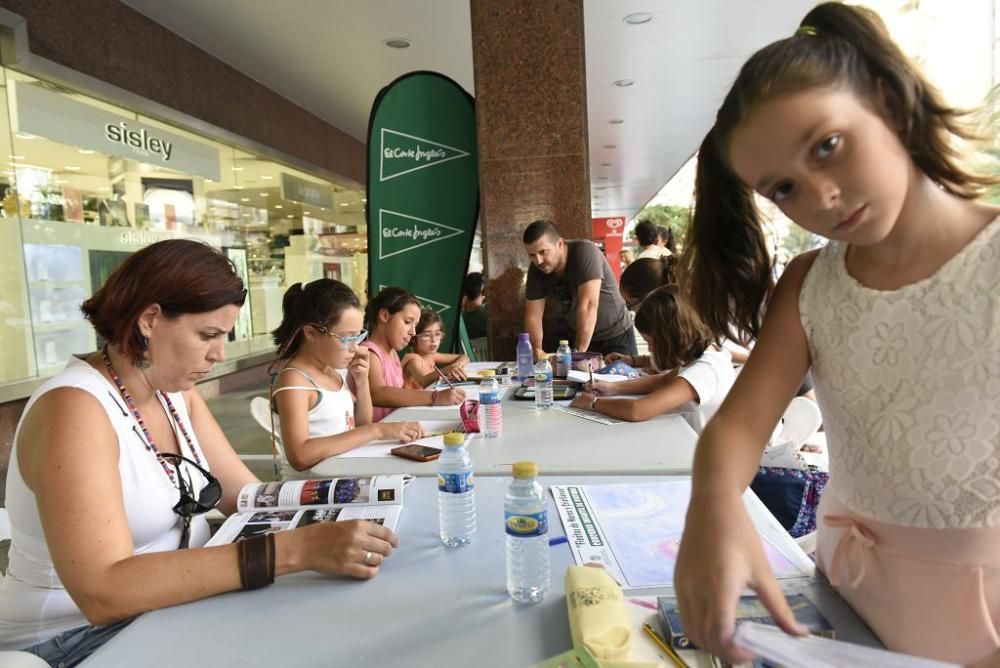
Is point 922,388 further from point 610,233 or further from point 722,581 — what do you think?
point 610,233

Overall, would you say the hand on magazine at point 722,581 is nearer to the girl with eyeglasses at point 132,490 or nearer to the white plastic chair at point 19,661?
the girl with eyeglasses at point 132,490

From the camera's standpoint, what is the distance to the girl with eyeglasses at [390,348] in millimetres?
2754

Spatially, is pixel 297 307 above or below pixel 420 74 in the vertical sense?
below

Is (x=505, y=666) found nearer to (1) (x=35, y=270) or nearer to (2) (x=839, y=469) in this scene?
(2) (x=839, y=469)

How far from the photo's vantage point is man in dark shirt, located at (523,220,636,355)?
12.4 ft

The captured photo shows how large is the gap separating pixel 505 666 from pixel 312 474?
1.11 m

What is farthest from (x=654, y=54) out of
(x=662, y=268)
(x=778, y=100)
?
(x=778, y=100)

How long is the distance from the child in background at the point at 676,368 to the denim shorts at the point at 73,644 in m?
1.55

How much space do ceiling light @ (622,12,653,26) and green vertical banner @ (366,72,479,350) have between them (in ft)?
7.23

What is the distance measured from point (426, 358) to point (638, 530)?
7.83 feet

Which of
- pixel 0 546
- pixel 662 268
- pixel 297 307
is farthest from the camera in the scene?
pixel 662 268

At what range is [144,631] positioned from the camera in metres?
0.98

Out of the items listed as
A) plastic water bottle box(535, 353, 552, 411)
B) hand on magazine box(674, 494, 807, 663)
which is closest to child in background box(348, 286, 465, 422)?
plastic water bottle box(535, 353, 552, 411)

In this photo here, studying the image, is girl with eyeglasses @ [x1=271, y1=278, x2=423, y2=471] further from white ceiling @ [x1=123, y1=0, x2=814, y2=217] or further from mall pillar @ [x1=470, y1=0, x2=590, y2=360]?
white ceiling @ [x1=123, y1=0, x2=814, y2=217]
